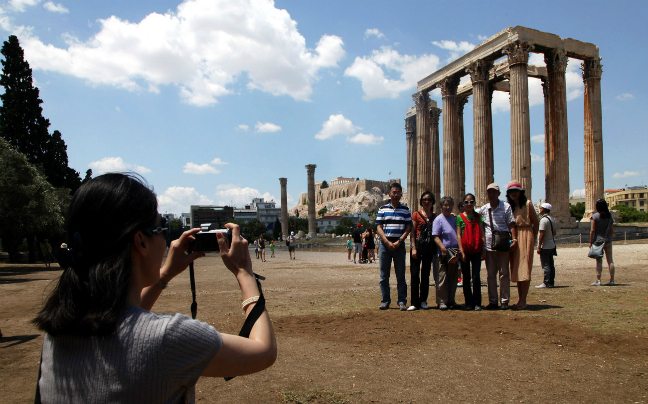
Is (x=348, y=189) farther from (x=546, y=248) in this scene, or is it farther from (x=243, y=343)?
(x=243, y=343)

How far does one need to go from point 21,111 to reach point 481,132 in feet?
115

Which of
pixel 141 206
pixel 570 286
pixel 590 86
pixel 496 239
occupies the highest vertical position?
pixel 590 86

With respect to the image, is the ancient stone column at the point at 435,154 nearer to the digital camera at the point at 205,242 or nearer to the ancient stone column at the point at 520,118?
the ancient stone column at the point at 520,118

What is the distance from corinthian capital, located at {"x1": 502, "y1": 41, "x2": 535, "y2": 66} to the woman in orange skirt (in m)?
21.7

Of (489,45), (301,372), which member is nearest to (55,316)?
(301,372)

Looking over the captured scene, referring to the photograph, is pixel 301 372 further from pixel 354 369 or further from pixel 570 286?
pixel 570 286

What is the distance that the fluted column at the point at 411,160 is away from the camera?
36.6 m

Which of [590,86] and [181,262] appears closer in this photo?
[181,262]

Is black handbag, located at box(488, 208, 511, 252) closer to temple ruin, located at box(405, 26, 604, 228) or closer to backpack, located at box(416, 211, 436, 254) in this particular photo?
backpack, located at box(416, 211, 436, 254)

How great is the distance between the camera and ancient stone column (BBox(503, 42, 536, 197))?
25.3 metres

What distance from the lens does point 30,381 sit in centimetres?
428

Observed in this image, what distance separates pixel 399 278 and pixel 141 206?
20.0 feet

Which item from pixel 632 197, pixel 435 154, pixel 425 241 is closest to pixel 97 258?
pixel 425 241

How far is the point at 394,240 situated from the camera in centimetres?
729
